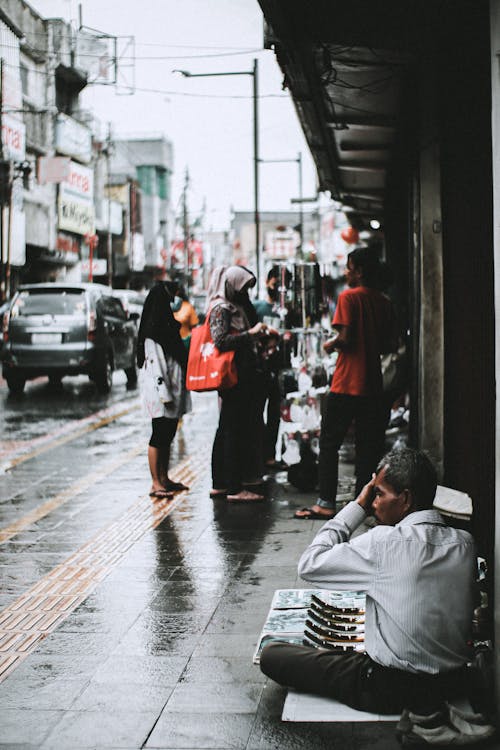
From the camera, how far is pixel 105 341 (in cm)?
1823

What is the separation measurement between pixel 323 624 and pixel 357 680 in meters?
0.53

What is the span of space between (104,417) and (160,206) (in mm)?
48931

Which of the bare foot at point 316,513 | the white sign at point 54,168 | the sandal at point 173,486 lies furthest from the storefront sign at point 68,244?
the bare foot at point 316,513

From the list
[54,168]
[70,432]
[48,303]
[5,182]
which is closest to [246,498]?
[70,432]

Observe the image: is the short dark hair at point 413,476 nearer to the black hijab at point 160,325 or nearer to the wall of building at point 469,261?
the wall of building at point 469,261

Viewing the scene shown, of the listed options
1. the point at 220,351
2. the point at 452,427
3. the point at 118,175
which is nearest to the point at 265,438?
the point at 220,351

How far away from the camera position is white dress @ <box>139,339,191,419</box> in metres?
8.03

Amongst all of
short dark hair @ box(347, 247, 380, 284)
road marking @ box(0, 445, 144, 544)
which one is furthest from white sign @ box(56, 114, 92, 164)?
short dark hair @ box(347, 247, 380, 284)

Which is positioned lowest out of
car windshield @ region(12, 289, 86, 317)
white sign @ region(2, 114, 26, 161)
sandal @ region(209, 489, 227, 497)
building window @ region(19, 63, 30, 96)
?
sandal @ region(209, 489, 227, 497)

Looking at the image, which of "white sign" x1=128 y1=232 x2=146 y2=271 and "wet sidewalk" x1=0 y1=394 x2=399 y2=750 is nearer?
"wet sidewalk" x1=0 y1=394 x2=399 y2=750

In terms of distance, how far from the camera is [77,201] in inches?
1532

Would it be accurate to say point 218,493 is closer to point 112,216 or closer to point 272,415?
point 272,415

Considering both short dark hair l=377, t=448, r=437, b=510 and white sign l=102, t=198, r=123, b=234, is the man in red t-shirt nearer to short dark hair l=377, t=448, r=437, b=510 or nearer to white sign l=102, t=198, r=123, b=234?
short dark hair l=377, t=448, r=437, b=510

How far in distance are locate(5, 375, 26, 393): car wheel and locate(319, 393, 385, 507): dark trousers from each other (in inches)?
444
